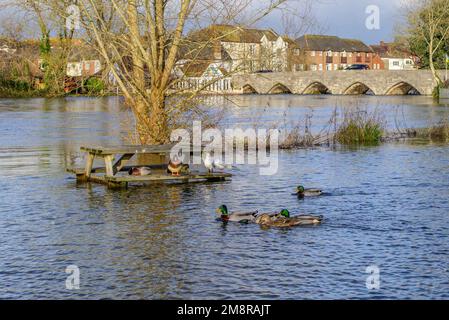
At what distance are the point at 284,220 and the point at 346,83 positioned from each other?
293ft

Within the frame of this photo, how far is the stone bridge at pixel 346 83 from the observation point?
9451cm

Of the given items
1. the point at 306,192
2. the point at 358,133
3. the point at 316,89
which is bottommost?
the point at 306,192

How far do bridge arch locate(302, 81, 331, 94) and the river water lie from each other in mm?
84185

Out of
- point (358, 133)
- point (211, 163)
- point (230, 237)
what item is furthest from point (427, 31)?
point (230, 237)

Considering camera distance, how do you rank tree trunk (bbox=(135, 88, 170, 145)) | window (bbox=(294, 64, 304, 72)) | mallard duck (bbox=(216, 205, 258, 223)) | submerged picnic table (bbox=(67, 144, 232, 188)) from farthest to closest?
window (bbox=(294, 64, 304, 72)) → tree trunk (bbox=(135, 88, 170, 145)) → submerged picnic table (bbox=(67, 144, 232, 188)) → mallard duck (bbox=(216, 205, 258, 223))

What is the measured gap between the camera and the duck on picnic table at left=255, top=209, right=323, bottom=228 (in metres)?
16.7

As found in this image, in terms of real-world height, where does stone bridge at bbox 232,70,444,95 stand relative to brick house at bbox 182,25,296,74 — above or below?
above

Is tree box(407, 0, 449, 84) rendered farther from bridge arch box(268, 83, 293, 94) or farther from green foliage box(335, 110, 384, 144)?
green foliage box(335, 110, 384, 144)

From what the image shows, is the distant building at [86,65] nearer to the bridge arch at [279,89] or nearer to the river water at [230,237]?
the river water at [230,237]

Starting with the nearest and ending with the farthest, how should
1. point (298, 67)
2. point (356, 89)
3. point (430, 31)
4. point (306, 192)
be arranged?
point (306, 192) → point (430, 31) → point (356, 89) → point (298, 67)

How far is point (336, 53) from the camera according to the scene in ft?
548

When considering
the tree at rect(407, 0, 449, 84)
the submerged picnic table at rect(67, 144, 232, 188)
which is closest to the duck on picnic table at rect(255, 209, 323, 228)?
the submerged picnic table at rect(67, 144, 232, 188)

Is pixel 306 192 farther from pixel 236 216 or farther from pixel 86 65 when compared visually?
pixel 86 65
